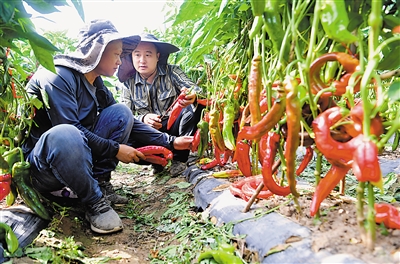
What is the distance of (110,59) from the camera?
2354mm

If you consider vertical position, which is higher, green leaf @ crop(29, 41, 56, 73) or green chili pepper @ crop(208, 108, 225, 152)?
green leaf @ crop(29, 41, 56, 73)

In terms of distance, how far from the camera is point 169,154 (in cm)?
282

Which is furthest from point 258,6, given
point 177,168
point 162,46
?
point 162,46

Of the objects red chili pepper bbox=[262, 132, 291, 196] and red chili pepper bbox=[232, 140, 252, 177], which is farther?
red chili pepper bbox=[232, 140, 252, 177]

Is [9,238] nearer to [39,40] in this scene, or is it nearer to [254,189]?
[39,40]

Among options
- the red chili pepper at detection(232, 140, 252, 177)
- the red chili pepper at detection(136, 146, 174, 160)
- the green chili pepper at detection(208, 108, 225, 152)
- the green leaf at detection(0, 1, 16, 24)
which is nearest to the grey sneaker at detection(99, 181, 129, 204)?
the red chili pepper at detection(136, 146, 174, 160)

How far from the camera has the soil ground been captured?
91cm

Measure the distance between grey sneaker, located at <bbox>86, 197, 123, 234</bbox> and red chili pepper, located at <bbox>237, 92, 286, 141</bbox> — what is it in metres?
1.16

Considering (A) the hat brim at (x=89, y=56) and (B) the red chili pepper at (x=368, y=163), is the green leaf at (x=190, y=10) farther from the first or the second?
(A) the hat brim at (x=89, y=56)

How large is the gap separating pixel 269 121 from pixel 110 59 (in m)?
1.59

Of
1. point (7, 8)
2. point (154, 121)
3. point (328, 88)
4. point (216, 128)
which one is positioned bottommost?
point (154, 121)

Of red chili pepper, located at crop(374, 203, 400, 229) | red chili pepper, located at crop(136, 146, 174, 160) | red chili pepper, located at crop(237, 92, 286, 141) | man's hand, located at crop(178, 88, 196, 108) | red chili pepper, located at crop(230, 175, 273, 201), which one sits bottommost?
red chili pepper, located at crop(136, 146, 174, 160)

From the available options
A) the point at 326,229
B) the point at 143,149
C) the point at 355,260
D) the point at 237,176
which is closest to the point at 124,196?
the point at 143,149

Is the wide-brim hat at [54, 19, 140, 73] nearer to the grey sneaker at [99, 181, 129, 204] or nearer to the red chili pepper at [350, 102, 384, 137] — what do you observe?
the grey sneaker at [99, 181, 129, 204]
